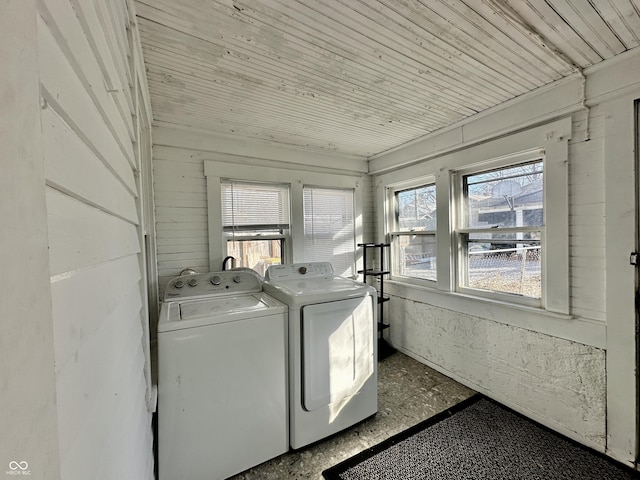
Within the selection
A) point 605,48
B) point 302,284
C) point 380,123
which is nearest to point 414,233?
point 380,123

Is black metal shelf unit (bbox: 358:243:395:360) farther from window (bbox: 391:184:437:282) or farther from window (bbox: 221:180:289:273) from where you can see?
window (bbox: 221:180:289:273)

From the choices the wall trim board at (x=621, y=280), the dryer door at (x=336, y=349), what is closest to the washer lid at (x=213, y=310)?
the dryer door at (x=336, y=349)

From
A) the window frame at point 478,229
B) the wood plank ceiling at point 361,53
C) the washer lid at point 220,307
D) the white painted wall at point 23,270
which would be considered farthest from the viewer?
the window frame at point 478,229

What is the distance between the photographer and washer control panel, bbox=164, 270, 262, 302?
85.1 inches

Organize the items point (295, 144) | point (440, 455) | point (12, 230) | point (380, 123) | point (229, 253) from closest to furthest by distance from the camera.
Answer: point (12, 230) → point (440, 455) → point (380, 123) → point (229, 253) → point (295, 144)

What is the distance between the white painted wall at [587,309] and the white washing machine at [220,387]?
1.83m

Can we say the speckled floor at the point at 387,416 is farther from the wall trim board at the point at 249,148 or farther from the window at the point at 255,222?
the wall trim board at the point at 249,148

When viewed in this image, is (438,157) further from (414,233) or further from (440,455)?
(440,455)

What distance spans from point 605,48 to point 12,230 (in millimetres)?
2541

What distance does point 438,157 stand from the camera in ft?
9.15

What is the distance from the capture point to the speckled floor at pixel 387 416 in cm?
178

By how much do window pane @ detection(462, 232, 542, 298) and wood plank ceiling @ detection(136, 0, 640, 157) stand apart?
1.11 m

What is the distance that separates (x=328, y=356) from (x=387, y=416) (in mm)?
819

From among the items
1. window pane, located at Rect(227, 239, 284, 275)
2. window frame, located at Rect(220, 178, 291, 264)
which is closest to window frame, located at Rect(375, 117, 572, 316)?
window frame, located at Rect(220, 178, 291, 264)
